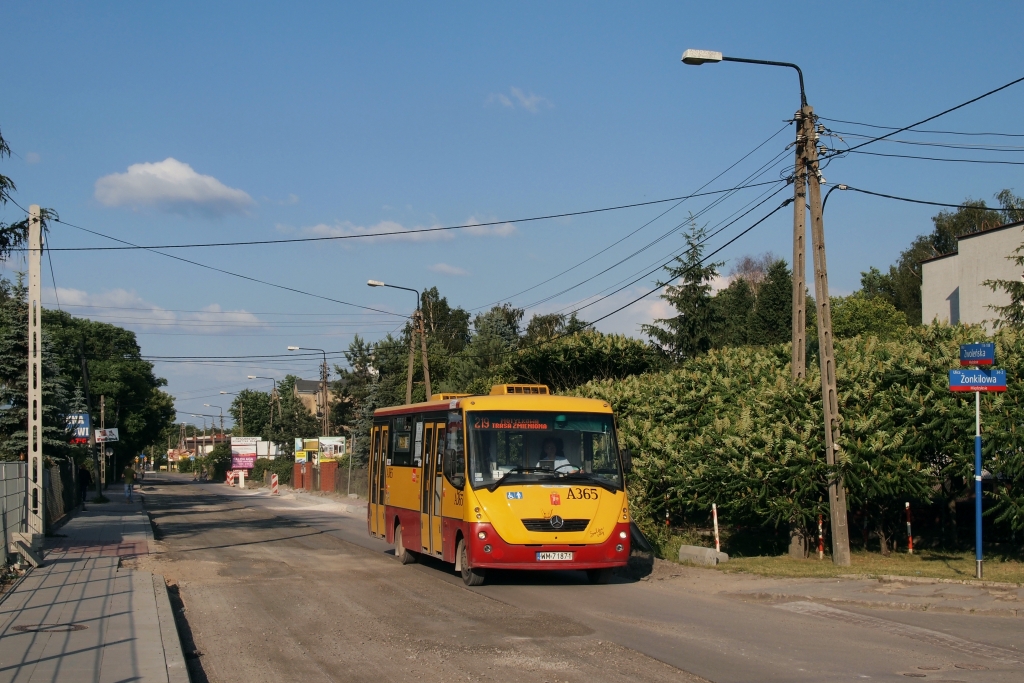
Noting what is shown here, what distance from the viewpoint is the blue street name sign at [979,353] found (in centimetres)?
1315

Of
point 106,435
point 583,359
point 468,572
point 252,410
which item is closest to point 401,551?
point 468,572

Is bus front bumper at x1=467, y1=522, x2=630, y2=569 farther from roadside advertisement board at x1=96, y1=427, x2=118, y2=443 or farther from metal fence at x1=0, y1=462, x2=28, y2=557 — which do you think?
roadside advertisement board at x1=96, y1=427, x2=118, y2=443

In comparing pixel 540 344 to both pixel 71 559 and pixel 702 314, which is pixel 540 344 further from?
pixel 71 559

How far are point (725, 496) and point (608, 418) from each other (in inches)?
104

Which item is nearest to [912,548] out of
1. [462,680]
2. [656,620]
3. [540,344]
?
[656,620]

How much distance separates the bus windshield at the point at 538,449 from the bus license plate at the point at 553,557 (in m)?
1.07

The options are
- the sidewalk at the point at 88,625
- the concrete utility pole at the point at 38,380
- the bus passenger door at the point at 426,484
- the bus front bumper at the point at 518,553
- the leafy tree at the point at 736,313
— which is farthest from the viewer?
the leafy tree at the point at 736,313

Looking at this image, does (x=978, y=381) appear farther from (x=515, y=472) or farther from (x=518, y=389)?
(x=518, y=389)

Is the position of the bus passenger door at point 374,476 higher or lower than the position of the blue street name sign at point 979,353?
lower

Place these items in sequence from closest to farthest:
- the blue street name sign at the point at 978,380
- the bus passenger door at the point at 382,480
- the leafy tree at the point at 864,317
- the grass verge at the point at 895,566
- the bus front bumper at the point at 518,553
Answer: the blue street name sign at the point at 978,380
the bus front bumper at the point at 518,553
the grass verge at the point at 895,566
the bus passenger door at the point at 382,480
the leafy tree at the point at 864,317

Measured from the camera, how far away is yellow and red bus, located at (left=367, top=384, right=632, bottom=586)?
13805mm

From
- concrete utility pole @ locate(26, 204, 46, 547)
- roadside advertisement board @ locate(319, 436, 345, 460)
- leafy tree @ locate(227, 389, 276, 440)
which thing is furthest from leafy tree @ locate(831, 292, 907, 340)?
leafy tree @ locate(227, 389, 276, 440)

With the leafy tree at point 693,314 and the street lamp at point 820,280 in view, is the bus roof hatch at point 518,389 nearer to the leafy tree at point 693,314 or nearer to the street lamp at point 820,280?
the street lamp at point 820,280

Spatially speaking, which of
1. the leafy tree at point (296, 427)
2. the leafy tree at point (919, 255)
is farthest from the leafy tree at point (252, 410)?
the leafy tree at point (919, 255)
